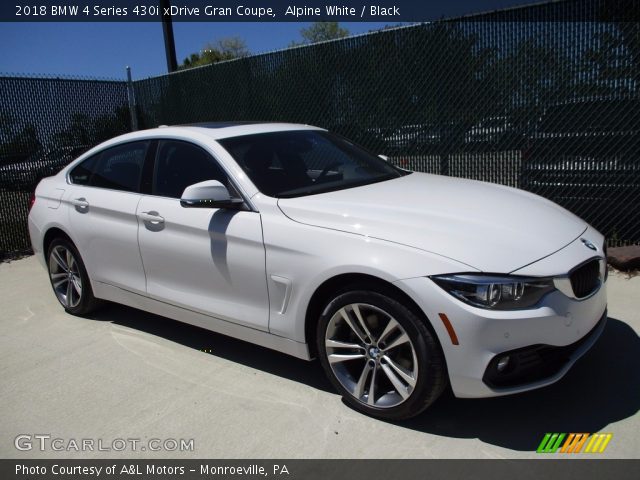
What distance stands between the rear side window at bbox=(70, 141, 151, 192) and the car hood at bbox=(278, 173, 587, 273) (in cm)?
152

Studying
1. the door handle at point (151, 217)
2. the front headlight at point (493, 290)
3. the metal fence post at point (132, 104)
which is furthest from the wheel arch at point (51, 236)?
the metal fence post at point (132, 104)

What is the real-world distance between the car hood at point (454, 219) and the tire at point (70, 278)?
2.33 metres

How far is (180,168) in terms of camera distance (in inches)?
164

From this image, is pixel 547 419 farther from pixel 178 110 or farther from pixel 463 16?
pixel 178 110

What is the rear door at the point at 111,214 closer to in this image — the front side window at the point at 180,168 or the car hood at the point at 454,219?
the front side window at the point at 180,168

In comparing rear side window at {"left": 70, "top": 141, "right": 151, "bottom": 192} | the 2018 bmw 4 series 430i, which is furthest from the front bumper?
rear side window at {"left": 70, "top": 141, "right": 151, "bottom": 192}

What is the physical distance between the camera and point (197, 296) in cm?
389

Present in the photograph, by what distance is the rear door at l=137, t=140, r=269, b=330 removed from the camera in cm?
353

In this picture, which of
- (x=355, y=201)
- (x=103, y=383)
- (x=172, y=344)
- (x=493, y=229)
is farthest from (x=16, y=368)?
(x=493, y=229)

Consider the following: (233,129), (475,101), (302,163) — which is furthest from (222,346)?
(475,101)

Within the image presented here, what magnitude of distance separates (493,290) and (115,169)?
3.24 m

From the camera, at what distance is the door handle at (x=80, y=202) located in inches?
185

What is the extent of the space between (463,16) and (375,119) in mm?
1602

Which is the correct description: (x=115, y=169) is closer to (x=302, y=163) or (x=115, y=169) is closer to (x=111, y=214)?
(x=111, y=214)
